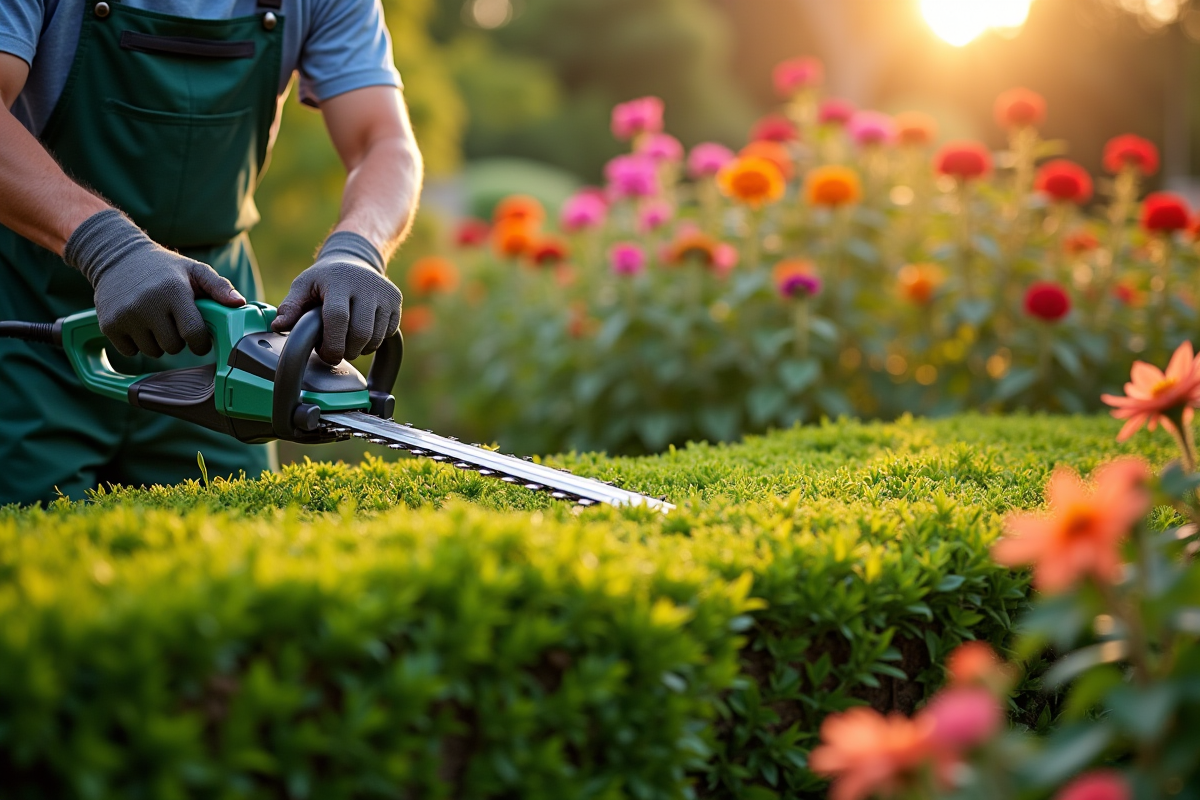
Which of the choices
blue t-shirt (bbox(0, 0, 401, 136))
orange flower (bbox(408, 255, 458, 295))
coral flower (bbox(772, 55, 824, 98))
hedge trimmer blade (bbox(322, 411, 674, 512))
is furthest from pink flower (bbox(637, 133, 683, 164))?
hedge trimmer blade (bbox(322, 411, 674, 512))

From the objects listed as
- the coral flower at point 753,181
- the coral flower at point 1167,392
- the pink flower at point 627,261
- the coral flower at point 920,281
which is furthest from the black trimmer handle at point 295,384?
the coral flower at point 920,281

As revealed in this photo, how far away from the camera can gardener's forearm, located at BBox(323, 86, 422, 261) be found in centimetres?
249

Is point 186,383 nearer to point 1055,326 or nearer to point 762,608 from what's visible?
point 762,608

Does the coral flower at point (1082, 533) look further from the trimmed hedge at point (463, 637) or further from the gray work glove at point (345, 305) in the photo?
the gray work glove at point (345, 305)

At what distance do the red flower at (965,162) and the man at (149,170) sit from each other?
90.2 inches

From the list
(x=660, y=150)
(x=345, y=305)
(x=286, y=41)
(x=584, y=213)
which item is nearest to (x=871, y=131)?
(x=660, y=150)

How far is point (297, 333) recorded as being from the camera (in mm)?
1770

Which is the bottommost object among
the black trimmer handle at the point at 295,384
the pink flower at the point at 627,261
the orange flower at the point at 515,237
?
the black trimmer handle at the point at 295,384

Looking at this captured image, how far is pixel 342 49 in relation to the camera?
104 inches

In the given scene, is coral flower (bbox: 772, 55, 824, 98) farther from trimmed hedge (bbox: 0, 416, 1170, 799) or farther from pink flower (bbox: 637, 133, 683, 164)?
trimmed hedge (bbox: 0, 416, 1170, 799)

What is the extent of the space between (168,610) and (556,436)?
3759 mm

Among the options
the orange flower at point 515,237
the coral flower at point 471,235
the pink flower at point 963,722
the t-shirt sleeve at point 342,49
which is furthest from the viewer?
the coral flower at point 471,235

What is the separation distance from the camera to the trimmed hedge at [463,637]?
0.99 meters

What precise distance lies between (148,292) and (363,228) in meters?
0.62
